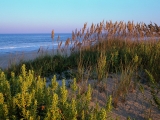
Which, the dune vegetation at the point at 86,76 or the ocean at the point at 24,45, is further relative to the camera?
the ocean at the point at 24,45

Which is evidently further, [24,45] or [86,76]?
[24,45]

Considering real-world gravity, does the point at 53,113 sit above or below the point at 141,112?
above

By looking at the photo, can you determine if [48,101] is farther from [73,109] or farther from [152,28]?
[152,28]

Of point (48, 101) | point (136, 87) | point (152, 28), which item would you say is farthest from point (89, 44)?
point (48, 101)

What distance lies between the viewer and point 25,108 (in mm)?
2283

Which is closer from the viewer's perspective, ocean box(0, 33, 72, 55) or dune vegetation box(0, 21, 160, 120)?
dune vegetation box(0, 21, 160, 120)

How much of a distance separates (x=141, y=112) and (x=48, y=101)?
2000mm

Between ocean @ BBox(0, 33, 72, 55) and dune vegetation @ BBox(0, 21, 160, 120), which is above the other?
dune vegetation @ BBox(0, 21, 160, 120)

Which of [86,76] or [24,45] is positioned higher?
[86,76]

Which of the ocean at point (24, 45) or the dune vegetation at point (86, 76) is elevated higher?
the dune vegetation at point (86, 76)

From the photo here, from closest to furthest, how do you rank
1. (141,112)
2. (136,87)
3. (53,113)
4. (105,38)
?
(53,113) → (141,112) → (136,87) → (105,38)

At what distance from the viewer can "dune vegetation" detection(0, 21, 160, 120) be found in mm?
2262

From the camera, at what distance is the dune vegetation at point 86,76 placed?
226 centimetres

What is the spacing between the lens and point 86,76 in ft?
16.8
